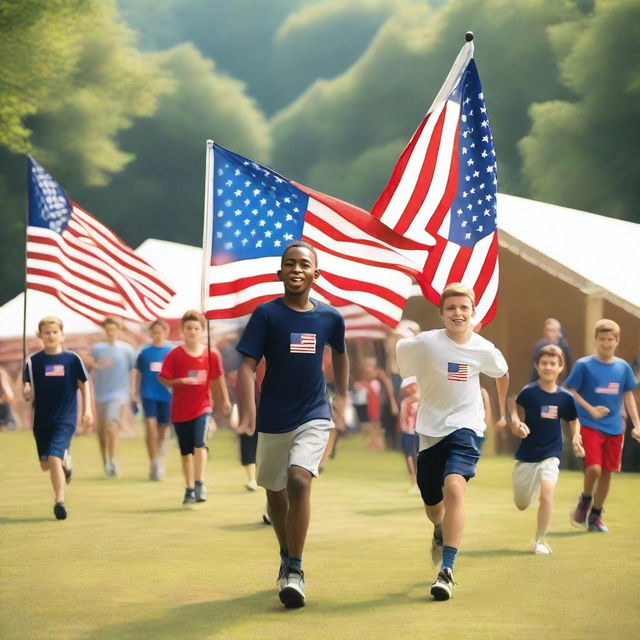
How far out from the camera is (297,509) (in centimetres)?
666

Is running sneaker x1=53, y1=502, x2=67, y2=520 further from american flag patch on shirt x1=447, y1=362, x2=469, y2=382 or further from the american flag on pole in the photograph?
american flag patch on shirt x1=447, y1=362, x2=469, y2=382

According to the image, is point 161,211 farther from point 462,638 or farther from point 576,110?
point 462,638

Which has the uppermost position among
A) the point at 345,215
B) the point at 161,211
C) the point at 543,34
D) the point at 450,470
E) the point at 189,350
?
the point at 543,34

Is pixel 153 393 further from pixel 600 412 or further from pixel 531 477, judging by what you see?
pixel 531 477

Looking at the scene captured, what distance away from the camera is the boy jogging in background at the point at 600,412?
10.0 metres

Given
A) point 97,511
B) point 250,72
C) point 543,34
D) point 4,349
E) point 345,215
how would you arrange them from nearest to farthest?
point 345,215, point 97,511, point 4,349, point 543,34, point 250,72

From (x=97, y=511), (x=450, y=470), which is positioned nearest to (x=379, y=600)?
(x=450, y=470)

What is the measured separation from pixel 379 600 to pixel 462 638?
106 centimetres

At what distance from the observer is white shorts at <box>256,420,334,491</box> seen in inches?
265

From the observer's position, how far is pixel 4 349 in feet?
79.7

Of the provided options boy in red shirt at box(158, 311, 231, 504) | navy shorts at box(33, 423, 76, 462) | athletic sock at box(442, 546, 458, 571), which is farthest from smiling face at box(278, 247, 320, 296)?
boy in red shirt at box(158, 311, 231, 504)

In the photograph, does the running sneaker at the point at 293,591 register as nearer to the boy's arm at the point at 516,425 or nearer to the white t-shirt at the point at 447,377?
the white t-shirt at the point at 447,377

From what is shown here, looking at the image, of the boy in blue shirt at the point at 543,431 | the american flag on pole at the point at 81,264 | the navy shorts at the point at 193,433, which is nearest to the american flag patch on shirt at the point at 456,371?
the boy in blue shirt at the point at 543,431

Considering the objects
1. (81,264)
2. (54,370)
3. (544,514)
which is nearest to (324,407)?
(544,514)
